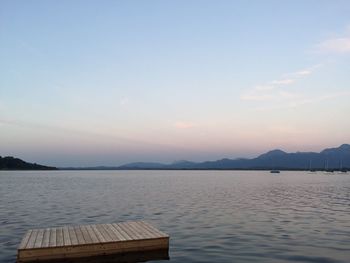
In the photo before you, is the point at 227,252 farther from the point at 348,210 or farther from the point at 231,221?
the point at 348,210

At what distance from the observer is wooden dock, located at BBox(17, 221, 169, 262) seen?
69.4ft

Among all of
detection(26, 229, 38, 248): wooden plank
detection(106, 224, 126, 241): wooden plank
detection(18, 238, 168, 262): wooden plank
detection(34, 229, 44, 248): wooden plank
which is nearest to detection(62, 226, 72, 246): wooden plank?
detection(18, 238, 168, 262): wooden plank

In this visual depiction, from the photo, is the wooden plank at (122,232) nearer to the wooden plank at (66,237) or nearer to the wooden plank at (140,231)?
the wooden plank at (140,231)

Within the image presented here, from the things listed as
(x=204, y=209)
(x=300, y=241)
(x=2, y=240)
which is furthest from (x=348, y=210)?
(x=2, y=240)

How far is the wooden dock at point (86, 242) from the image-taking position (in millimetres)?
21141

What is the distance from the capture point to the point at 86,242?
22422mm

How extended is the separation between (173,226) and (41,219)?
1328 cm

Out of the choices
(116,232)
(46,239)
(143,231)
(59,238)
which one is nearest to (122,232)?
(116,232)

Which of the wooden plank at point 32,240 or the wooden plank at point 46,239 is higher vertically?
the wooden plank at point 46,239

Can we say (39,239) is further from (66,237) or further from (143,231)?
(143,231)

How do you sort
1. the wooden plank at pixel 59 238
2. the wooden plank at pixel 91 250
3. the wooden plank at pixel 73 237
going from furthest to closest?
the wooden plank at pixel 73 237, the wooden plank at pixel 59 238, the wooden plank at pixel 91 250

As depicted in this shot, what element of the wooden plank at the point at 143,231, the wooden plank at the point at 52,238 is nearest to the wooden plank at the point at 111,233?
the wooden plank at the point at 143,231

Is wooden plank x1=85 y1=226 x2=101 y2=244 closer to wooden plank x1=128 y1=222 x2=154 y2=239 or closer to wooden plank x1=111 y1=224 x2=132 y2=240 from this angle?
wooden plank x1=111 y1=224 x2=132 y2=240

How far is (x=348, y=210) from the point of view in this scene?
152 feet
